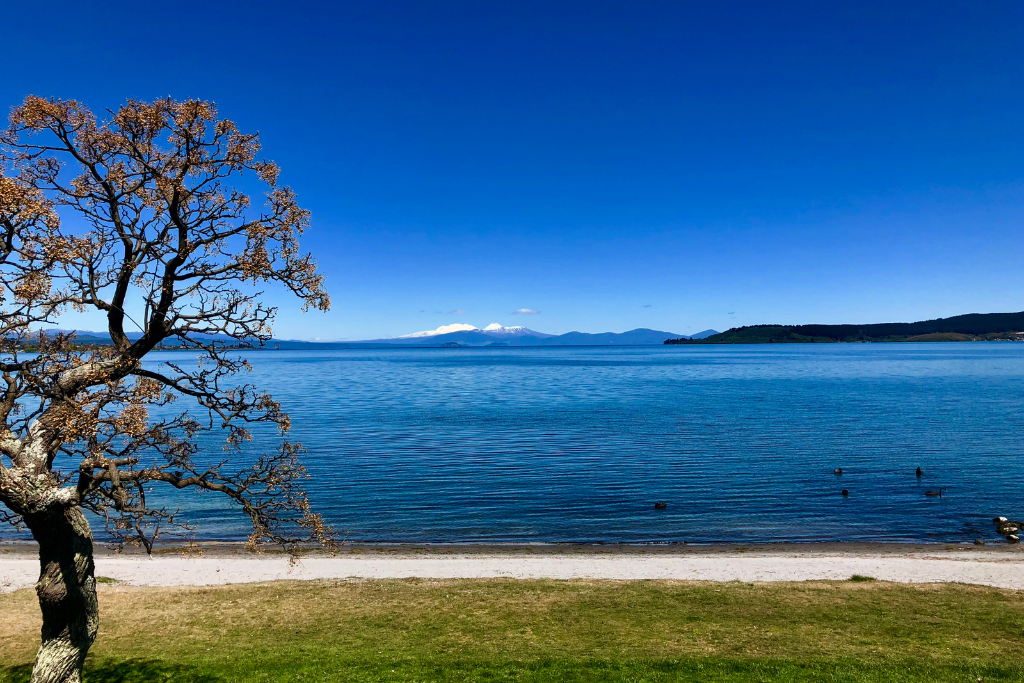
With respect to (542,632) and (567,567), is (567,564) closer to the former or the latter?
(567,567)

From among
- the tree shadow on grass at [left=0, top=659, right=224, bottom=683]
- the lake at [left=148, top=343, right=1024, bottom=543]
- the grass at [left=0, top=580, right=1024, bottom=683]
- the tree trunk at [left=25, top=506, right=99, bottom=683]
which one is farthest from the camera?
the lake at [left=148, top=343, right=1024, bottom=543]

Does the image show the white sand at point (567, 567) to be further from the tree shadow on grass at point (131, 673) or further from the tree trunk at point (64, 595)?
the tree trunk at point (64, 595)

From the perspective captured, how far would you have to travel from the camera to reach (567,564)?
31.4m

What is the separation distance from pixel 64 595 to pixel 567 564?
76.2 feet

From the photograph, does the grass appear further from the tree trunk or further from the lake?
the lake

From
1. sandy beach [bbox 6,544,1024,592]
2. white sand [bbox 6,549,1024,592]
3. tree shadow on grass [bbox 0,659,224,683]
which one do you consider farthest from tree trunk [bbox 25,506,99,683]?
white sand [bbox 6,549,1024,592]

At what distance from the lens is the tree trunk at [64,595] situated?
12281mm

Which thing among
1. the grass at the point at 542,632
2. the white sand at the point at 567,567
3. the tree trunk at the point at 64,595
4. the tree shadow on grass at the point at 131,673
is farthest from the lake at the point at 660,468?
the tree trunk at the point at 64,595

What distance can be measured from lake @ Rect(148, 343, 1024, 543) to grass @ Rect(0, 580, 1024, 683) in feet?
39.1

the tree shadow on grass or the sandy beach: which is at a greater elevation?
the tree shadow on grass

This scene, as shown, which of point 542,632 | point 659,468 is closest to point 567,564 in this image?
point 542,632

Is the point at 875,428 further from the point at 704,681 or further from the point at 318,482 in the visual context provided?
the point at 704,681

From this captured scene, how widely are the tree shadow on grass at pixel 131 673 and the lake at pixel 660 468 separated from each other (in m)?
19.4

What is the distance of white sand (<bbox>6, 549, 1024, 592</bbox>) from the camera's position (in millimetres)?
28438
